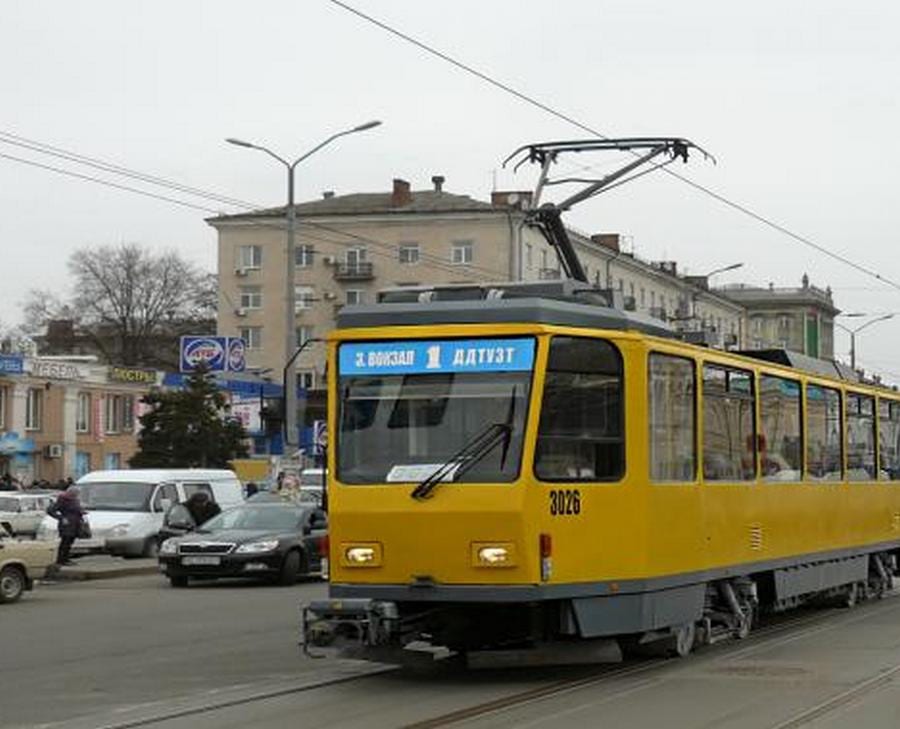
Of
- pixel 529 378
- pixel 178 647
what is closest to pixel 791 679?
pixel 529 378

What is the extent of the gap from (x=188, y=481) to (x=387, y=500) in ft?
66.1

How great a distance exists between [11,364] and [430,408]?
5351 cm

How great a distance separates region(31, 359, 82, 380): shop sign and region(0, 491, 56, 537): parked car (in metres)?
25.3

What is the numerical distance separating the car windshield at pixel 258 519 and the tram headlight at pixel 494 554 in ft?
43.9

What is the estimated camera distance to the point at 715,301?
111m

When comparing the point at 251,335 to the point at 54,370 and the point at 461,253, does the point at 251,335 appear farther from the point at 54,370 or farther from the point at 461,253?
the point at 54,370

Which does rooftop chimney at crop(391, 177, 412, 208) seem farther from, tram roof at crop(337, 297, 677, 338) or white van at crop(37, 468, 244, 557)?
tram roof at crop(337, 297, 677, 338)

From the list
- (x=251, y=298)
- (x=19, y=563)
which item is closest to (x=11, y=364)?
(x=251, y=298)

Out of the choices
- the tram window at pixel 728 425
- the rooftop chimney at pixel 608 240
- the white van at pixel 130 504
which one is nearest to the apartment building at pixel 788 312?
the rooftop chimney at pixel 608 240

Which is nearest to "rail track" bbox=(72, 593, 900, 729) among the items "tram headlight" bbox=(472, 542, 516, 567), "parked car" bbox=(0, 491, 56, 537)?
"tram headlight" bbox=(472, 542, 516, 567)

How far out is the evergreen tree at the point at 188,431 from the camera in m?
50.3

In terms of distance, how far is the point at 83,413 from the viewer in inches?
2726

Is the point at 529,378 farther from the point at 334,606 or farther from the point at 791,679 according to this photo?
the point at 791,679

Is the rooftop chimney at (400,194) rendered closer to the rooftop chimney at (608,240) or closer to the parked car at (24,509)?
the rooftop chimney at (608,240)
